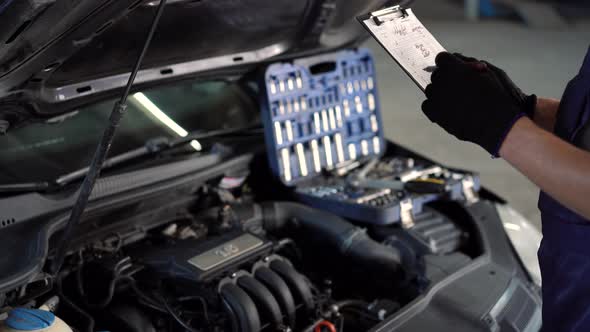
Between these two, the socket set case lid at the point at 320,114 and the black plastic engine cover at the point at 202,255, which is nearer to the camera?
the black plastic engine cover at the point at 202,255

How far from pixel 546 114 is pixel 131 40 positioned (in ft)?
3.05

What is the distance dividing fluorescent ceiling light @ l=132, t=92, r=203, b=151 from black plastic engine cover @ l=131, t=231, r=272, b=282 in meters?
0.41

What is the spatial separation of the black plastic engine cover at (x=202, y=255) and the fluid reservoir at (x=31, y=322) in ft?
1.21

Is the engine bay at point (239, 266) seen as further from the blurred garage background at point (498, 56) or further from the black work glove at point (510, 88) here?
the blurred garage background at point (498, 56)

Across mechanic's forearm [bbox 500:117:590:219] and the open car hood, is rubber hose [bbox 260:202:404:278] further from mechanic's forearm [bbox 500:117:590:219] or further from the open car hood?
mechanic's forearm [bbox 500:117:590:219]

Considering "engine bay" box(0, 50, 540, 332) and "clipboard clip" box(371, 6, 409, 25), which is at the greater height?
"clipboard clip" box(371, 6, 409, 25)

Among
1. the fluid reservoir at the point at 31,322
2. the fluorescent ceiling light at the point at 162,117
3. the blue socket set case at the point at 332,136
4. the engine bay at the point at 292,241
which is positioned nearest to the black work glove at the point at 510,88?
the engine bay at the point at 292,241

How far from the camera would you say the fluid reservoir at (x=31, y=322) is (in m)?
1.19

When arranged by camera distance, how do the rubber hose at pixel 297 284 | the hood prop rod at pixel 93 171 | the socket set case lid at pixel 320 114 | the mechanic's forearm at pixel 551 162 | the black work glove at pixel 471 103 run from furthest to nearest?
the socket set case lid at pixel 320 114
the rubber hose at pixel 297 284
the hood prop rod at pixel 93 171
the black work glove at pixel 471 103
the mechanic's forearm at pixel 551 162

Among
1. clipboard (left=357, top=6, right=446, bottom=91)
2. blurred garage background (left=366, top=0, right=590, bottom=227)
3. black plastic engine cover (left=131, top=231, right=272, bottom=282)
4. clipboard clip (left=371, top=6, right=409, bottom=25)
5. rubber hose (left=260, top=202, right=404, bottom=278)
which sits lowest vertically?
blurred garage background (left=366, top=0, right=590, bottom=227)

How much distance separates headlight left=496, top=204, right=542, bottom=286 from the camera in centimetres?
194

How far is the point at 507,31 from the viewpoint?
808cm

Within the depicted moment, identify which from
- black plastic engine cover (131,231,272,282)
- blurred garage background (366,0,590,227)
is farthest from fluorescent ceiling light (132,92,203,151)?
blurred garage background (366,0,590,227)

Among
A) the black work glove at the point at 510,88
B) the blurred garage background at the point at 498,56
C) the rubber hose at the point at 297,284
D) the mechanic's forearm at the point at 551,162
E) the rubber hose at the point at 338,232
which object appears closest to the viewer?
the mechanic's forearm at the point at 551,162
